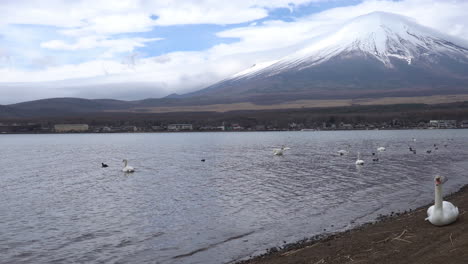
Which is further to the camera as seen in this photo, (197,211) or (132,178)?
(132,178)

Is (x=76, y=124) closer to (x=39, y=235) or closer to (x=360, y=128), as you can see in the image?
(x=360, y=128)

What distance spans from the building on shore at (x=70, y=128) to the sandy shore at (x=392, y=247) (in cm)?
15639

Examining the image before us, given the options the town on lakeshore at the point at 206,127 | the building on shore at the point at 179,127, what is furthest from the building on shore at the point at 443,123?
the building on shore at the point at 179,127

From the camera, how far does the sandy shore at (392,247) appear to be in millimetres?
9918

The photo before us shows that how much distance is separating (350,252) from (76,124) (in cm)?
16405

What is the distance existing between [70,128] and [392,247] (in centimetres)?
16276

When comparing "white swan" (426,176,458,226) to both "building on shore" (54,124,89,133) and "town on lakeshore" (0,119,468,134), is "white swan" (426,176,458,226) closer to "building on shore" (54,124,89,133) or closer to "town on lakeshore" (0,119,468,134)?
"town on lakeshore" (0,119,468,134)

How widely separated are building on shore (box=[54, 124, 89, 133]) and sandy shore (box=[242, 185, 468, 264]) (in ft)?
513

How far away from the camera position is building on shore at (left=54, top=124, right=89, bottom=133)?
162 meters

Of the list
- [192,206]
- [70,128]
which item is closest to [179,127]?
[70,128]

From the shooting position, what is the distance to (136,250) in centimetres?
1587

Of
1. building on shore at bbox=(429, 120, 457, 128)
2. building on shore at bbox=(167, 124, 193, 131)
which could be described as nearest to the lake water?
building on shore at bbox=(429, 120, 457, 128)

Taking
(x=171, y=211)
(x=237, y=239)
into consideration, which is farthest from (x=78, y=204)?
(x=237, y=239)

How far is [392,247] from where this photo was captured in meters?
11.5
